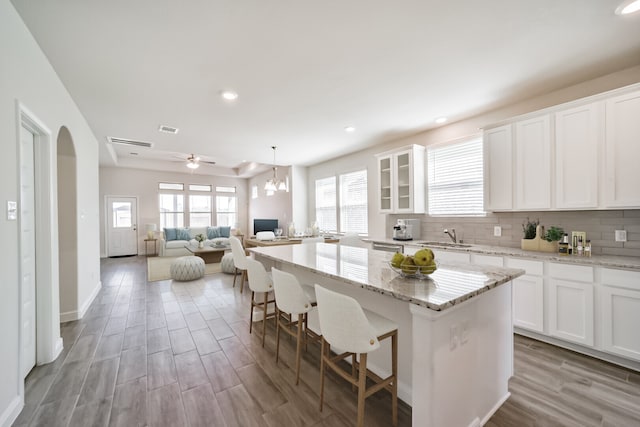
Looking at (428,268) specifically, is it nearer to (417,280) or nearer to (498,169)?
(417,280)

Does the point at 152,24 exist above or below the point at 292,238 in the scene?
above

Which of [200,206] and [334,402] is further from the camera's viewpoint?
[200,206]

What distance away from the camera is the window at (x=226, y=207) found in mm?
10102

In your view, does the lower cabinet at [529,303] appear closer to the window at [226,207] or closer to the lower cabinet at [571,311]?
the lower cabinet at [571,311]

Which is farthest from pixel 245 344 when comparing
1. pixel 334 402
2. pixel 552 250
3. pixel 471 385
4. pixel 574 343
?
pixel 552 250

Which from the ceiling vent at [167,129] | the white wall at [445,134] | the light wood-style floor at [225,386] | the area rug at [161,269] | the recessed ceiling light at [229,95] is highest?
the ceiling vent at [167,129]

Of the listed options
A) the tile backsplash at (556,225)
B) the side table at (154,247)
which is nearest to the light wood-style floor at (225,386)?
the tile backsplash at (556,225)

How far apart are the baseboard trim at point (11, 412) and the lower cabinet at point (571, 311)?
14.0 ft

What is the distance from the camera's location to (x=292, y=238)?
5.17 m

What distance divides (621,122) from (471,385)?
106 inches

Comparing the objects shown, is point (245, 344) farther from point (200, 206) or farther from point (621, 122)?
point (200, 206)

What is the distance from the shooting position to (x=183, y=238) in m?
8.39

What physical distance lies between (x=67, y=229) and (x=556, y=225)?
5807 millimetres

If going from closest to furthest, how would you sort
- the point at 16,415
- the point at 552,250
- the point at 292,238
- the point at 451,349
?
the point at 451,349 → the point at 16,415 → the point at 552,250 → the point at 292,238
